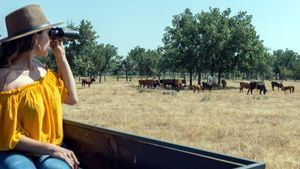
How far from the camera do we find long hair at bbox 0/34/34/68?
297 centimetres

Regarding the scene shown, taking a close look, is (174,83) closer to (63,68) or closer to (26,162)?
(63,68)

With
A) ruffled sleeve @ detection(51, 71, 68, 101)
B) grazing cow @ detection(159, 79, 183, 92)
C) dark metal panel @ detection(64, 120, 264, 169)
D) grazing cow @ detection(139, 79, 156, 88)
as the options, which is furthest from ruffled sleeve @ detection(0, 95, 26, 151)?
grazing cow @ detection(139, 79, 156, 88)

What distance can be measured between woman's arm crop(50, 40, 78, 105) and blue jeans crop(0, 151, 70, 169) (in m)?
0.61

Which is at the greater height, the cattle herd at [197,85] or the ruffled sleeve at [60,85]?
the ruffled sleeve at [60,85]

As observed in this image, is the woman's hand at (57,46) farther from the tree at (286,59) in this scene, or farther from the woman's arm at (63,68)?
the tree at (286,59)

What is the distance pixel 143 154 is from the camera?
3562 mm

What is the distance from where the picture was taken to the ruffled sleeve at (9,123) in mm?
2775

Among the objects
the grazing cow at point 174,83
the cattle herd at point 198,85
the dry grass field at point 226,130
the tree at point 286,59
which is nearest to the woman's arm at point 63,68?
the dry grass field at point 226,130

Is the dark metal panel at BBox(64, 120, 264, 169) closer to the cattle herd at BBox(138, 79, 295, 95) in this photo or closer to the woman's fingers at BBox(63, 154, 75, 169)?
the woman's fingers at BBox(63, 154, 75, 169)

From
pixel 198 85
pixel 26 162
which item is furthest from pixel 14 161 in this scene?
pixel 198 85

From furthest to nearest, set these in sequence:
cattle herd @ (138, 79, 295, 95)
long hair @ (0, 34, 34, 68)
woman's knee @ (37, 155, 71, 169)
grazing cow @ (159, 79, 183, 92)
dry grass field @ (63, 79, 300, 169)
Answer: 1. grazing cow @ (159, 79, 183, 92)
2. cattle herd @ (138, 79, 295, 95)
3. dry grass field @ (63, 79, 300, 169)
4. long hair @ (0, 34, 34, 68)
5. woman's knee @ (37, 155, 71, 169)

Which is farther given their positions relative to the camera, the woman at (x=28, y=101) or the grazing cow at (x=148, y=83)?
the grazing cow at (x=148, y=83)

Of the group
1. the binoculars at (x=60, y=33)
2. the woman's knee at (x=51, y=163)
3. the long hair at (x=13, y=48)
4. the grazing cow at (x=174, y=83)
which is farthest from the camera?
the grazing cow at (x=174, y=83)

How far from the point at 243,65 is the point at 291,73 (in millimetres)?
49656
